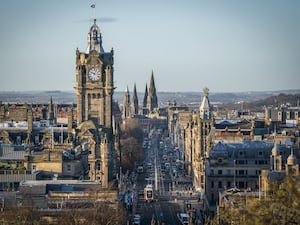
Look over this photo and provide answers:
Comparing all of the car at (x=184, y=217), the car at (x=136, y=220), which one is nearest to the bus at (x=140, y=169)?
the car at (x=184, y=217)

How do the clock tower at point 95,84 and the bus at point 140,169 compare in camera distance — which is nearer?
the clock tower at point 95,84

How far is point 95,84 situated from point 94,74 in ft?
A: 3.72

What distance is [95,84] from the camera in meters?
90.2

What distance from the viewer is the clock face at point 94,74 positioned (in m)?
89.9

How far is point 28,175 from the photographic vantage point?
7106 cm

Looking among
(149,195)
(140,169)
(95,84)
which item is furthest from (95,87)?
(140,169)

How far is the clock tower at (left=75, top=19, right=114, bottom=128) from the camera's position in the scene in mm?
89625

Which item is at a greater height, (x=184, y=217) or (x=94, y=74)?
(x=94, y=74)

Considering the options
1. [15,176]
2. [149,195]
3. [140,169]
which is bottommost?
[140,169]

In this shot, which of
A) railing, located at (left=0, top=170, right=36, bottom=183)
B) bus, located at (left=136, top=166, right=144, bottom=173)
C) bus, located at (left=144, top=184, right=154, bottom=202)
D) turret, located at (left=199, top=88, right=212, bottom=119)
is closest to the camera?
railing, located at (left=0, top=170, right=36, bottom=183)

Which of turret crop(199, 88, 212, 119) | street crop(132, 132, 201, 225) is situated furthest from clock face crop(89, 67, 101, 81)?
turret crop(199, 88, 212, 119)

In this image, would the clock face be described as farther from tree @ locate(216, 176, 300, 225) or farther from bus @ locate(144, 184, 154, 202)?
tree @ locate(216, 176, 300, 225)

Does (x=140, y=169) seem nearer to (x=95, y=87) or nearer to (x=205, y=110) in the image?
(x=205, y=110)

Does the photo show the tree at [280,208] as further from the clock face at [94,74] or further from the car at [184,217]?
the clock face at [94,74]
